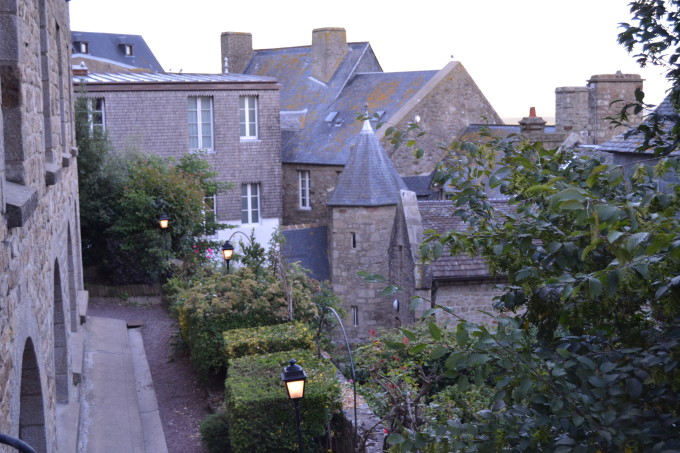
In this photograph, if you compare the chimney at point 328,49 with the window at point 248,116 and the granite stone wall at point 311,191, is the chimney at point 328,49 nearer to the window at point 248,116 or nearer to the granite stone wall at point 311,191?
the granite stone wall at point 311,191

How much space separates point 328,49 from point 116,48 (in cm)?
2639

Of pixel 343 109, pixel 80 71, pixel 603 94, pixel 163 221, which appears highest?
pixel 80 71

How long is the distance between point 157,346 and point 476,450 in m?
11.2

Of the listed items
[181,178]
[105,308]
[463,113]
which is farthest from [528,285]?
[463,113]

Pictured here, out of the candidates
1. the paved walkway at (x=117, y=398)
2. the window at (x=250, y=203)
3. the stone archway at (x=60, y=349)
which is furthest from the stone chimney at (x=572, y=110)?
the stone archway at (x=60, y=349)

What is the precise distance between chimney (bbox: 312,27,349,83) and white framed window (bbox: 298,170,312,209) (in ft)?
18.6

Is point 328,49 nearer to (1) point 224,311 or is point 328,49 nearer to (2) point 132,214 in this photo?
(2) point 132,214

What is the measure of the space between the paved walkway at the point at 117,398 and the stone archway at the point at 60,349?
24.0 inches

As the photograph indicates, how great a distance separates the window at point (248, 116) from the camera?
26875 millimetres

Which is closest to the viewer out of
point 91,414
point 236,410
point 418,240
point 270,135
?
point 236,410

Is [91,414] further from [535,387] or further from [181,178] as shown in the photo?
[181,178]

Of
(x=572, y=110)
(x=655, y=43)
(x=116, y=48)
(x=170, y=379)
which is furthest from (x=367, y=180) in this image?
(x=116, y=48)

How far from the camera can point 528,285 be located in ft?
11.5

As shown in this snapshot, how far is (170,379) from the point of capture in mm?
11734
